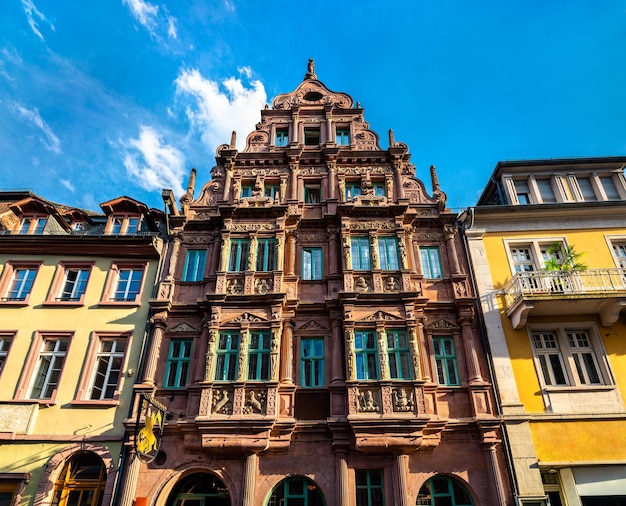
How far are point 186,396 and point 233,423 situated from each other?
2376mm

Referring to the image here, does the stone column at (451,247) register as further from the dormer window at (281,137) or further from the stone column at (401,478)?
the dormer window at (281,137)

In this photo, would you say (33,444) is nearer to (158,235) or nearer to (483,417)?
(158,235)

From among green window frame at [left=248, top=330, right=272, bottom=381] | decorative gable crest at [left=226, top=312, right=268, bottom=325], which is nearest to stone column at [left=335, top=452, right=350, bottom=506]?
green window frame at [left=248, top=330, right=272, bottom=381]

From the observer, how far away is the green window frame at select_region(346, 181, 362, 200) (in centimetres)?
2052

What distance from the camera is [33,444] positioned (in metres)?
14.9

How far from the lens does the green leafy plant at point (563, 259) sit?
56.5 feet

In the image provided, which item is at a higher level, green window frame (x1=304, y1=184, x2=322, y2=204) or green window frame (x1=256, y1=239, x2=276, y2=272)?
green window frame (x1=304, y1=184, x2=322, y2=204)

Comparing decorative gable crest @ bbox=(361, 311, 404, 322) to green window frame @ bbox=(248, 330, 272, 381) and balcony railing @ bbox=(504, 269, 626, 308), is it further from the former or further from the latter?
balcony railing @ bbox=(504, 269, 626, 308)

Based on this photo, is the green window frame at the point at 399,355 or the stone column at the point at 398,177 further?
the stone column at the point at 398,177

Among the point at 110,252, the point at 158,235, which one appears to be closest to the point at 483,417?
the point at 158,235

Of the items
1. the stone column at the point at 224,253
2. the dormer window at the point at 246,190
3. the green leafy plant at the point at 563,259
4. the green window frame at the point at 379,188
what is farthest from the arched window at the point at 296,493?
the green window frame at the point at 379,188

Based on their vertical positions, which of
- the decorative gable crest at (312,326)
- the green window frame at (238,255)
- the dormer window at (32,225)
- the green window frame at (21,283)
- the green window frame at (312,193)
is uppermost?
the green window frame at (312,193)

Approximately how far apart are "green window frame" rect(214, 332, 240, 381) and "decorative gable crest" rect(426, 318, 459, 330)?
757 cm

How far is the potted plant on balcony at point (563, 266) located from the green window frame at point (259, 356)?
11.3 meters
